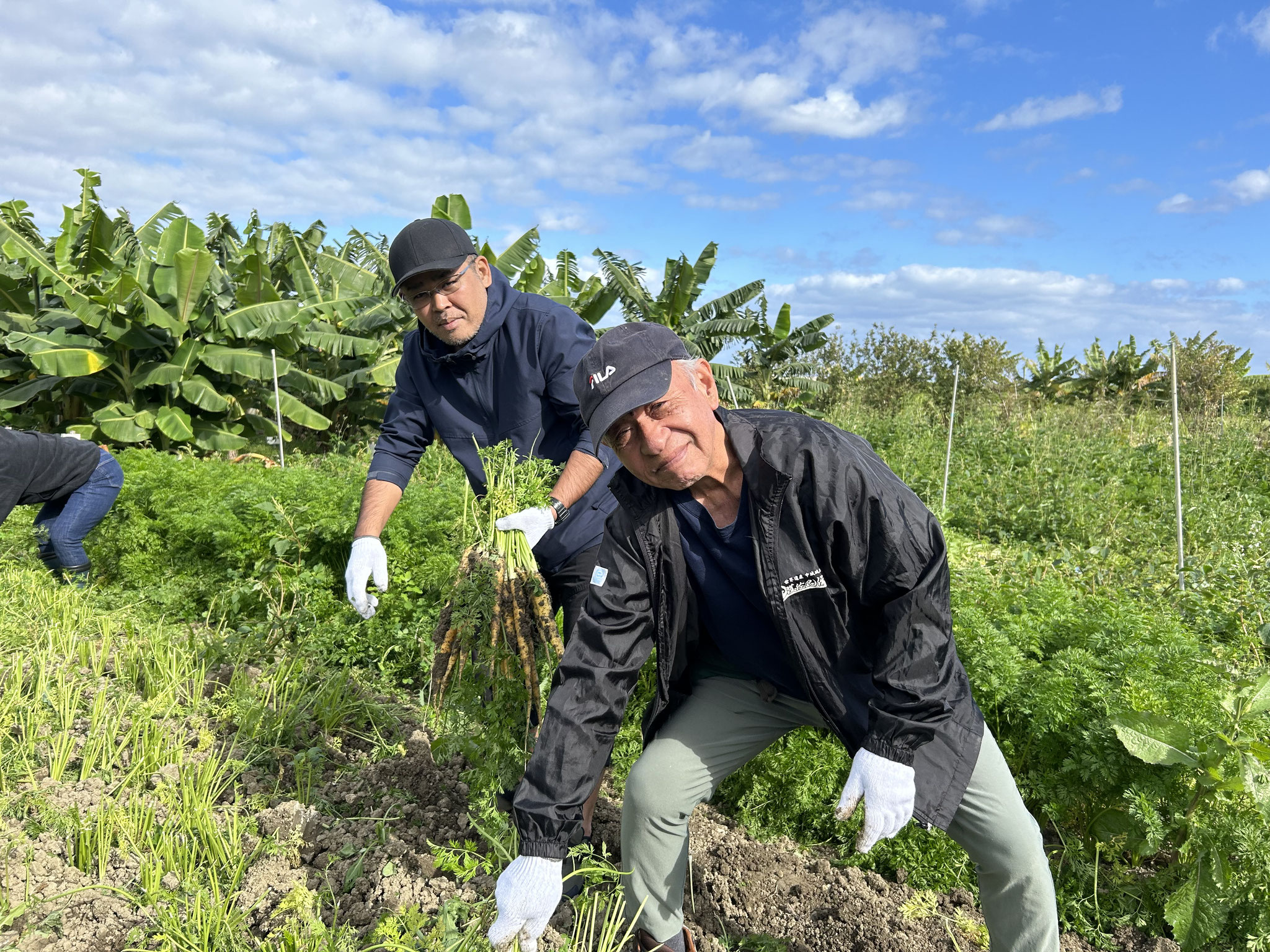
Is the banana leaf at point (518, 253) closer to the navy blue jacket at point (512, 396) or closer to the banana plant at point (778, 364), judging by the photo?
the banana plant at point (778, 364)

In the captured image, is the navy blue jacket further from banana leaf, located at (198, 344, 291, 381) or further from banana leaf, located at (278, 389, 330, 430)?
banana leaf, located at (278, 389, 330, 430)

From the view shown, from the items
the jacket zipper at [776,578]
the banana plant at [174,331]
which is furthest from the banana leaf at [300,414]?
the jacket zipper at [776,578]

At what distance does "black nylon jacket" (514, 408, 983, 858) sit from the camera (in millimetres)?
2008

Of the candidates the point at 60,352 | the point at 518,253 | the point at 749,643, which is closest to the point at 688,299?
the point at 518,253

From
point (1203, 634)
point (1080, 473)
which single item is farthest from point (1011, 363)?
point (1203, 634)

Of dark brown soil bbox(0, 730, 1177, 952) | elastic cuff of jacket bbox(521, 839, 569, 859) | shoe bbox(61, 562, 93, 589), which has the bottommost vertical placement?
dark brown soil bbox(0, 730, 1177, 952)

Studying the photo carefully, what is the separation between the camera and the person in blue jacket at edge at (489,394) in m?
3.19

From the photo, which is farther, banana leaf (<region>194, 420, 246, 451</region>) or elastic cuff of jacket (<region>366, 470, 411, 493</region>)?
banana leaf (<region>194, 420, 246, 451</region>)

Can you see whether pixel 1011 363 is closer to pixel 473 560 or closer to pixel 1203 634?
pixel 1203 634

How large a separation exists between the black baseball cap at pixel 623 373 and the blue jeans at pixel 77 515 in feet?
17.6

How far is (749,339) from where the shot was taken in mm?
15641

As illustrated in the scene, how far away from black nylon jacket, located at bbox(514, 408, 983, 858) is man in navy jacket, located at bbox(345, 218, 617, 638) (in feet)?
2.87

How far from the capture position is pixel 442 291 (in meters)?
3.24

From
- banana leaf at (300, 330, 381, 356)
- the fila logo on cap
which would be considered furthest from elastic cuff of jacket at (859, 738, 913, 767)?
banana leaf at (300, 330, 381, 356)
